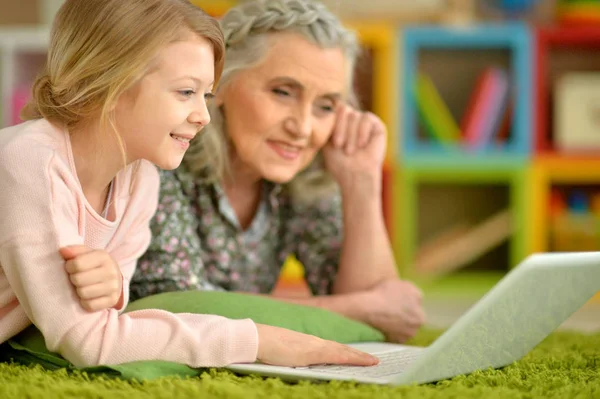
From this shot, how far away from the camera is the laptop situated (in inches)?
36.5

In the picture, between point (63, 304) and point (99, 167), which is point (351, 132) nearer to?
point (99, 167)

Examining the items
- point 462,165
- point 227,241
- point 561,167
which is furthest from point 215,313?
point 561,167

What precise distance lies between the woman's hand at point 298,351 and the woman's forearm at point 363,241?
0.50 meters

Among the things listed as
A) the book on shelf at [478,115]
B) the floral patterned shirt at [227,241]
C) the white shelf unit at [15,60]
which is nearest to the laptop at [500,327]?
the floral patterned shirt at [227,241]

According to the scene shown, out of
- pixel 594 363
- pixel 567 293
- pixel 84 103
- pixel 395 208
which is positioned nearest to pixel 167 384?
pixel 84 103

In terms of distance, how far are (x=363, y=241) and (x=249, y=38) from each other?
0.41 meters

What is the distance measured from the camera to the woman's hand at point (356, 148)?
162cm

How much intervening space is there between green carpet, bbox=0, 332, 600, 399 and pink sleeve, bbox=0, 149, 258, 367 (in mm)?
36

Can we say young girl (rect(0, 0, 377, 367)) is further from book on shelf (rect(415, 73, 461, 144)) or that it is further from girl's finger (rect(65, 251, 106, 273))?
book on shelf (rect(415, 73, 461, 144))

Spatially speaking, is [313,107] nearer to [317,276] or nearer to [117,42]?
[317,276]

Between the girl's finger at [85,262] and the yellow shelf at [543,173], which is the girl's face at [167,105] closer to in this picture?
the girl's finger at [85,262]

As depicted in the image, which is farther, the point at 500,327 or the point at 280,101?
the point at 280,101

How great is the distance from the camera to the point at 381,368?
1091 millimetres

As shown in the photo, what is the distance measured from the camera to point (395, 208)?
2.93 m
